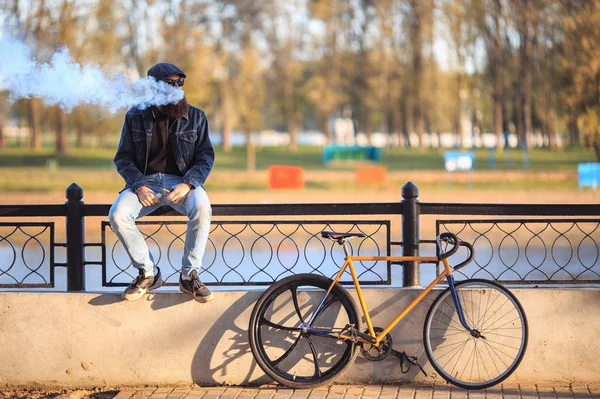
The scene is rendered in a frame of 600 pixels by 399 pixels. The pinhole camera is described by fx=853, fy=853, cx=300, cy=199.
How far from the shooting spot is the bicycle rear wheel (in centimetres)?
531

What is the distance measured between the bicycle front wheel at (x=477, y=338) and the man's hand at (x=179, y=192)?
5.70 feet

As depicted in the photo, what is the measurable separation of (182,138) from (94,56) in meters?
32.4

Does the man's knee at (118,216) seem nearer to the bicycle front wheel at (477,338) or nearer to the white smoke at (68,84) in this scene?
the white smoke at (68,84)

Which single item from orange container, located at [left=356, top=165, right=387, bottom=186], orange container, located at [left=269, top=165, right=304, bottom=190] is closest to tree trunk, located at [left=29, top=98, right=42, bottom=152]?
orange container, located at [left=356, top=165, right=387, bottom=186]

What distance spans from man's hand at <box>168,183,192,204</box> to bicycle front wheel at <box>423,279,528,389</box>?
174 centimetres

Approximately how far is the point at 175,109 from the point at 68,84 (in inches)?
25.4

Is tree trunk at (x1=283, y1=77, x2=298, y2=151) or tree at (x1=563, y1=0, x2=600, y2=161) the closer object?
tree at (x1=563, y1=0, x2=600, y2=161)

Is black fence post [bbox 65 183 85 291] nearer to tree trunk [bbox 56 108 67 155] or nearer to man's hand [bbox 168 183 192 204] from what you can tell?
man's hand [bbox 168 183 192 204]

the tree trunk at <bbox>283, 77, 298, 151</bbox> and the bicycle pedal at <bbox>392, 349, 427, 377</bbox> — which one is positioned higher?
the tree trunk at <bbox>283, 77, 298, 151</bbox>

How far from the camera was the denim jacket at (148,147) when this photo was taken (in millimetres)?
5277

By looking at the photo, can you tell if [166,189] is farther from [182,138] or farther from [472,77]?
[472,77]

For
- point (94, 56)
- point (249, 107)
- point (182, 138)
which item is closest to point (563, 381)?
point (182, 138)

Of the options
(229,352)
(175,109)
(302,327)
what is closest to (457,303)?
(302,327)

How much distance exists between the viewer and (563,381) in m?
5.41
